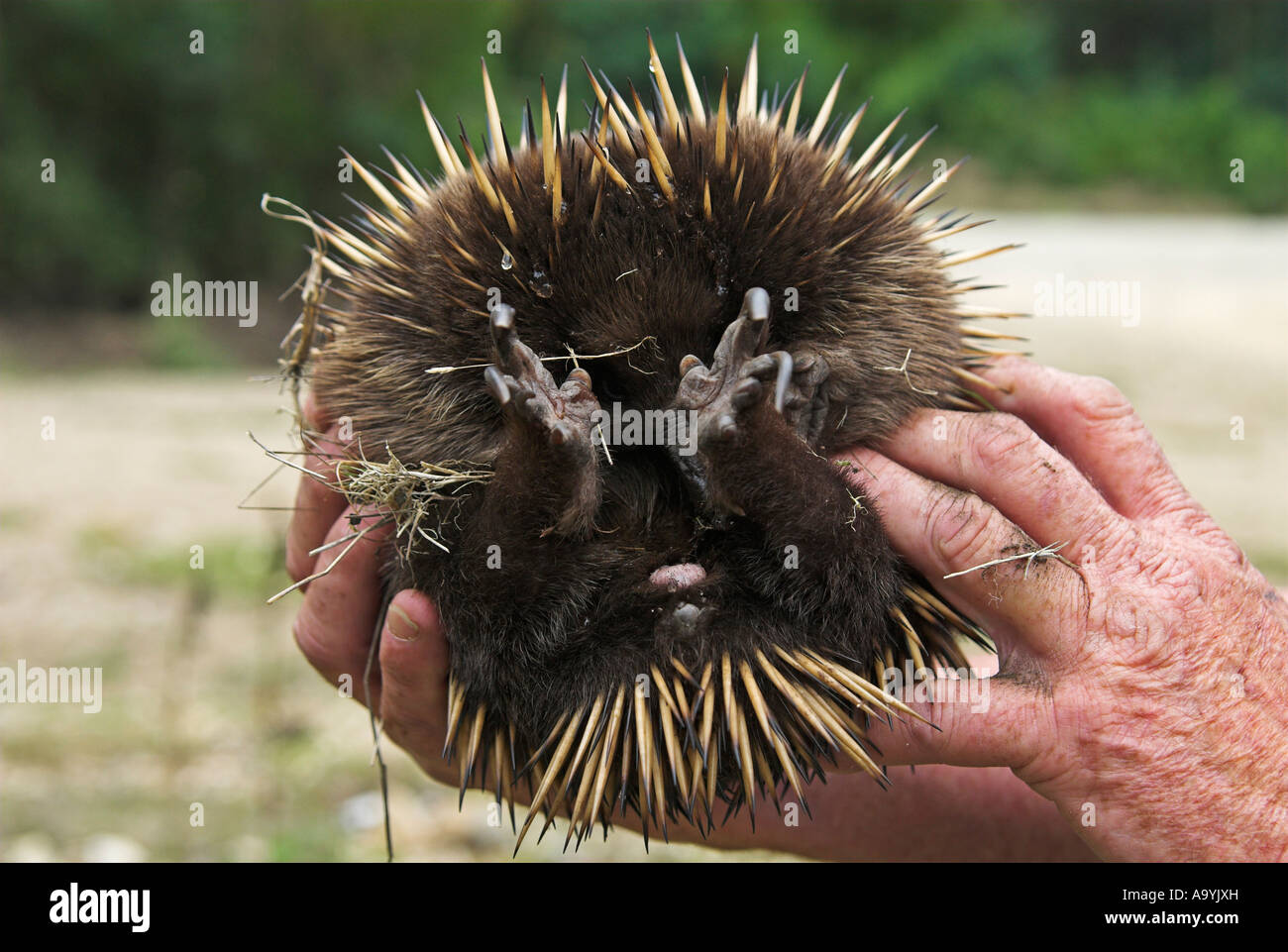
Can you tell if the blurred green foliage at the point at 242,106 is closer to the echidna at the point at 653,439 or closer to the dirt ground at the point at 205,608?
the dirt ground at the point at 205,608

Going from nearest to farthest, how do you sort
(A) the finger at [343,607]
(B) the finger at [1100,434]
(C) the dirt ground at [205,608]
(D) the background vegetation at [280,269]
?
1. (B) the finger at [1100,434]
2. (A) the finger at [343,607]
3. (C) the dirt ground at [205,608]
4. (D) the background vegetation at [280,269]

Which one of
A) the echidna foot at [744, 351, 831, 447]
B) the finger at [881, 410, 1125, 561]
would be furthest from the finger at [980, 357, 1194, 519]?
the echidna foot at [744, 351, 831, 447]

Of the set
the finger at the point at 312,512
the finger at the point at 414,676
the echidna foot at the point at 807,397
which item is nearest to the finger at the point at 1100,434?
the echidna foot at the point at 807,397

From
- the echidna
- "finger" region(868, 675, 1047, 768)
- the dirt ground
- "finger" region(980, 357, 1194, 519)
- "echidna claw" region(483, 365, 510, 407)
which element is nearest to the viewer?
"echidna claw" region(483, 365, 510, 407)

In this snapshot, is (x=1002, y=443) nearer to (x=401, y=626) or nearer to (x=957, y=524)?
(x=957, y=524)

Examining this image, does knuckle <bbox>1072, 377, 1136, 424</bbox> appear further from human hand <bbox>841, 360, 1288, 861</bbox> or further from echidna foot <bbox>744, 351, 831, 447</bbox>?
echidna foot <bbox>744, 351, 831, 447</bbox>

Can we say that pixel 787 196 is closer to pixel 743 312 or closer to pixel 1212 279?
pixel 743 312
